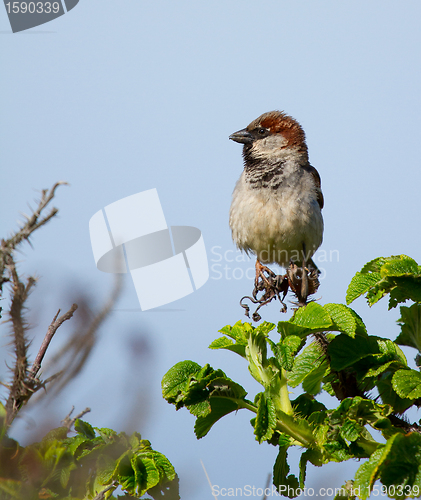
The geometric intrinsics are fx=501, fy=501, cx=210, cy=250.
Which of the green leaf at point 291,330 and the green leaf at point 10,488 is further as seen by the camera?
the green leaf at point 291,330

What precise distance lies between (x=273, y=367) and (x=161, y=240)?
1479 mm

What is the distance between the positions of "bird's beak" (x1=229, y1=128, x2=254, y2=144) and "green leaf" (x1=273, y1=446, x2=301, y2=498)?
3.64 meters

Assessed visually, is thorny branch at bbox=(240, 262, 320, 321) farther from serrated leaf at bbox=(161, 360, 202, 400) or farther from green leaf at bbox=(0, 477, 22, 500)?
green leaf at bbox=(0, 477, 22, 500)

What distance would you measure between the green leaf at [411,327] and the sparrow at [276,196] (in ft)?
7.56

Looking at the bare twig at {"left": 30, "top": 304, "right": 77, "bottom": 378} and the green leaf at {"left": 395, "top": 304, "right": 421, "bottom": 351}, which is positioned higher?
the bare twig at {"left": 30, "top": 304, "right": 77, "bottom": 378}

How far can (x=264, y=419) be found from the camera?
5.08ft

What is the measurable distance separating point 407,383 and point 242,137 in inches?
146

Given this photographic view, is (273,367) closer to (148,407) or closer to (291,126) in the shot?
(148,407)

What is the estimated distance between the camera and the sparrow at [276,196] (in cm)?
455

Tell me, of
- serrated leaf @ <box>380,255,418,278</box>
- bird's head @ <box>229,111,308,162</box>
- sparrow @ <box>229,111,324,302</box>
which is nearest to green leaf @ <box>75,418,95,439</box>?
serrated leaf @ <box>380,255,418,278</box>

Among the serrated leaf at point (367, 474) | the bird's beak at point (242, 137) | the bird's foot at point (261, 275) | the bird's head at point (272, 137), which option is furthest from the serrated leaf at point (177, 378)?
the bird's beak at point (242, 137)

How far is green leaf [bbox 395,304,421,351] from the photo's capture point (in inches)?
75.0

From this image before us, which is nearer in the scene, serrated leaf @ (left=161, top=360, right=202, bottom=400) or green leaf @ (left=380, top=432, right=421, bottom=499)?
green leaf @ (left=380, top=432, right=421, bottom=499)

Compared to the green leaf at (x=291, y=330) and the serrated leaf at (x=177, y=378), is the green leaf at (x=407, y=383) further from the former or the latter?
the serrated leaf at (x=177, y=378)
